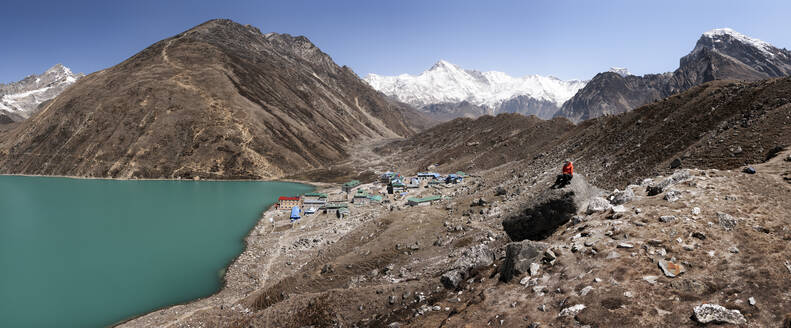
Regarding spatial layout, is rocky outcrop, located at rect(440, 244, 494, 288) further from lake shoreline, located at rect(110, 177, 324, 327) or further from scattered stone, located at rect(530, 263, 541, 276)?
lake shoreline, located at rect(110, 177, 324, 327)

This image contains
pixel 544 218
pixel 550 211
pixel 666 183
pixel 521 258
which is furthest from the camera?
pixel 544 218

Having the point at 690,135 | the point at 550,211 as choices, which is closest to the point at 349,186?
the point at 690,135

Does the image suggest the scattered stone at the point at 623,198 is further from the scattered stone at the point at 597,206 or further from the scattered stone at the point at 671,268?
the scattered stone at the point at 671,268

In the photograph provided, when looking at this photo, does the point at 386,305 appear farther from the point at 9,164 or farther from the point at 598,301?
the point at 9,164

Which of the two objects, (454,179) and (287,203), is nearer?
(454,179)

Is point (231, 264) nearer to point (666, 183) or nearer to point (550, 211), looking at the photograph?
point (550, 211)

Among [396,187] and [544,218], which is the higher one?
[544,218]

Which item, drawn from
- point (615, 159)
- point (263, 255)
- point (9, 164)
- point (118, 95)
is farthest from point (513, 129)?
point (9, 164)

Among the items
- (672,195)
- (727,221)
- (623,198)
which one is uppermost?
(672,195)
